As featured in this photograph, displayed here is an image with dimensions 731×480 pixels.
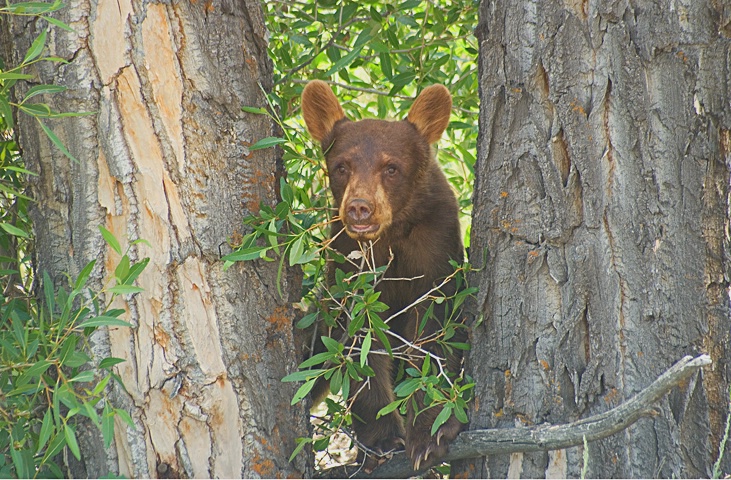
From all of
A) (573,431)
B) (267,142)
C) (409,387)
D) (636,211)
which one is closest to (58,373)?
(267,142)

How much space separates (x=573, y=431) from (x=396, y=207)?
1.86 meters

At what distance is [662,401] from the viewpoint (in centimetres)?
303

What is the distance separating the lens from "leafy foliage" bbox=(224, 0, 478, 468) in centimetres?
331

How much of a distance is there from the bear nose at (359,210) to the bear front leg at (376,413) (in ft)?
2.96

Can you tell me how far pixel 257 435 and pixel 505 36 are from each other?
198cm

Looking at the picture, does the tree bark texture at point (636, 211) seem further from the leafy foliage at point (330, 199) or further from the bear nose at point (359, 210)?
the bear nose at point (359, 210)

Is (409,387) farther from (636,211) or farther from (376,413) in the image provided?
(376,413)

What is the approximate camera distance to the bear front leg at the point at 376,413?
4.50m

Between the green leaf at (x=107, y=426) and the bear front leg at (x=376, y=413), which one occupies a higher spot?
the green leaf at (x=107, y=426)

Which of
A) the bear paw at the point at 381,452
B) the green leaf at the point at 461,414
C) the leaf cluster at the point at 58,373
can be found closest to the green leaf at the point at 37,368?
the leaf cluster at the point at 58,373

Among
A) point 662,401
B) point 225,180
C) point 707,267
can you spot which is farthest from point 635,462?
point 225,180

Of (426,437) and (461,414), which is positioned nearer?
(461,414)

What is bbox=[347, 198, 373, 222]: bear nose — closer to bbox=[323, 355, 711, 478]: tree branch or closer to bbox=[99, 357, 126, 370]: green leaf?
bbox=[323, 355, 711, 478]: tree branch

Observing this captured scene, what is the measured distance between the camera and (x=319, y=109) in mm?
4766
